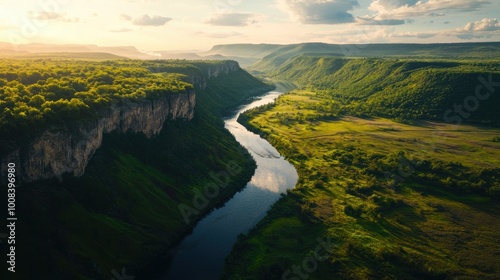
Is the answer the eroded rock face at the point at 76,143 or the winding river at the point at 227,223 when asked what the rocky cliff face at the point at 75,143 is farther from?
the winding river at the point at 227,223

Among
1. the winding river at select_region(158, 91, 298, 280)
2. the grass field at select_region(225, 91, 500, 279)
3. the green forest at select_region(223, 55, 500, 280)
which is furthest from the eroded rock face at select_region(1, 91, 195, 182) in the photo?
the grass field at select_region(225, 91, 500, 279)

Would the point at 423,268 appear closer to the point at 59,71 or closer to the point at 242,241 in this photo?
the point at 242,241

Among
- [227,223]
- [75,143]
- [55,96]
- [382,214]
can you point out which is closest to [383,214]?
[382,214]

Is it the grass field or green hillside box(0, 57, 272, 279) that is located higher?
green hillside box(0, 57, 272, 279)

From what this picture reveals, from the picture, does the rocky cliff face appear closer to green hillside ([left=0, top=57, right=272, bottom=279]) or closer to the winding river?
green hillside ([left=0, top=57, right=272, bottom=279])

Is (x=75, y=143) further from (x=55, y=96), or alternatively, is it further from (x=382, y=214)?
(x=382, y=214)

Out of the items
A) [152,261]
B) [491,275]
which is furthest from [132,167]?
[491,275]
